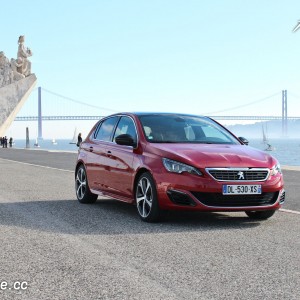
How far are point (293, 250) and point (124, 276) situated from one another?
2007 mm

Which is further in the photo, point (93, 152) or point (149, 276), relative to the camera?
point (93, 152)

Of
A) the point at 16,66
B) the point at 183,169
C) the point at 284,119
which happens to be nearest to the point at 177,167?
the point at 183,169

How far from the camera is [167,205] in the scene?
7.62m

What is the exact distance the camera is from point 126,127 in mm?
9117

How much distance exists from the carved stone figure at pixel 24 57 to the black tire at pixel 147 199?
64.4 meters

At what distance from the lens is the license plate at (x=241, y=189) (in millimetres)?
7434

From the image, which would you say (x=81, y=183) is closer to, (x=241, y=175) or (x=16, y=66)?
(x=241, y=175)

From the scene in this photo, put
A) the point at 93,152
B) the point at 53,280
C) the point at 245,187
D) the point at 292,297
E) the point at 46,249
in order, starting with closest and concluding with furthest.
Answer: the point at 292,297 < the point at 53,280 < the point at 46,249 < the point at 245,187 < the point at 93,152

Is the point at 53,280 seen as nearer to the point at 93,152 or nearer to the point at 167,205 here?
the point at 167,205

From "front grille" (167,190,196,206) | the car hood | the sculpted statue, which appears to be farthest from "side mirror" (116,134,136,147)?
the sculpted statue

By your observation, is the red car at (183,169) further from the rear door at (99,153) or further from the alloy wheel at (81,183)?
the alloy wheel at (81,183)

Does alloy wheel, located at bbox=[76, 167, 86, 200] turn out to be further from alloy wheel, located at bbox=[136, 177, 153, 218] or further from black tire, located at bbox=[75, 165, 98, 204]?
alloy wheel, located at bbox=[136, 177, 153, 218]

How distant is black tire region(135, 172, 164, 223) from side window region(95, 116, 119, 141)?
1.58 m

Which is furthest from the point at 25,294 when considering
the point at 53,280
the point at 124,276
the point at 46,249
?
the point at 46,249
